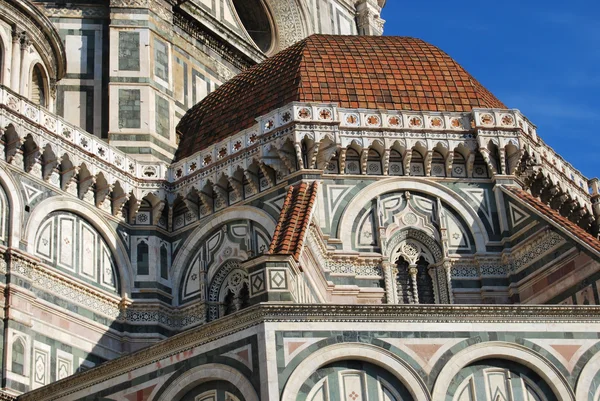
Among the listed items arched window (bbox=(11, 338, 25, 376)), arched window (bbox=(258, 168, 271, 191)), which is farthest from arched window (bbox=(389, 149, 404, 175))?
arched window (bbox=(11, 338, 25, 376))

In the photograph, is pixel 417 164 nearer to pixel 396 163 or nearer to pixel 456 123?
pixel 396 163

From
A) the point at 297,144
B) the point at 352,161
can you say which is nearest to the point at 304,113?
the point at 297,144

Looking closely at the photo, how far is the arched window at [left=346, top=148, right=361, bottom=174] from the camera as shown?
2525cm

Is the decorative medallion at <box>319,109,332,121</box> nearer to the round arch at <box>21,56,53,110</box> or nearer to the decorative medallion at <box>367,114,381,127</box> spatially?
the decorative medallion at <box>367,114,381,127</box>

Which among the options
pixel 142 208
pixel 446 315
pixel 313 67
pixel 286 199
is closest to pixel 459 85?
pixel 313 67

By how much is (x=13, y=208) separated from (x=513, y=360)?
9.57 meters

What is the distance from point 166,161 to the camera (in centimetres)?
2741

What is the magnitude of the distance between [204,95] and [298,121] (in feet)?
19.5

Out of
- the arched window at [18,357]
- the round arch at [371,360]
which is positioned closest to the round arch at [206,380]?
the round arch at [371,360]

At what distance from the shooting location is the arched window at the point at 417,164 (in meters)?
25.5

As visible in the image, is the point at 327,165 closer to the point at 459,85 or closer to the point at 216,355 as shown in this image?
the point at 459,85

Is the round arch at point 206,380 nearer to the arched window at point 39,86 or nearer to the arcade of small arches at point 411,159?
the arcade of small arches at point 411,159

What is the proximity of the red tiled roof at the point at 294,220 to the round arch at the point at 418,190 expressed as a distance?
911 millimetres

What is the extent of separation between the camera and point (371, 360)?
1870cm
